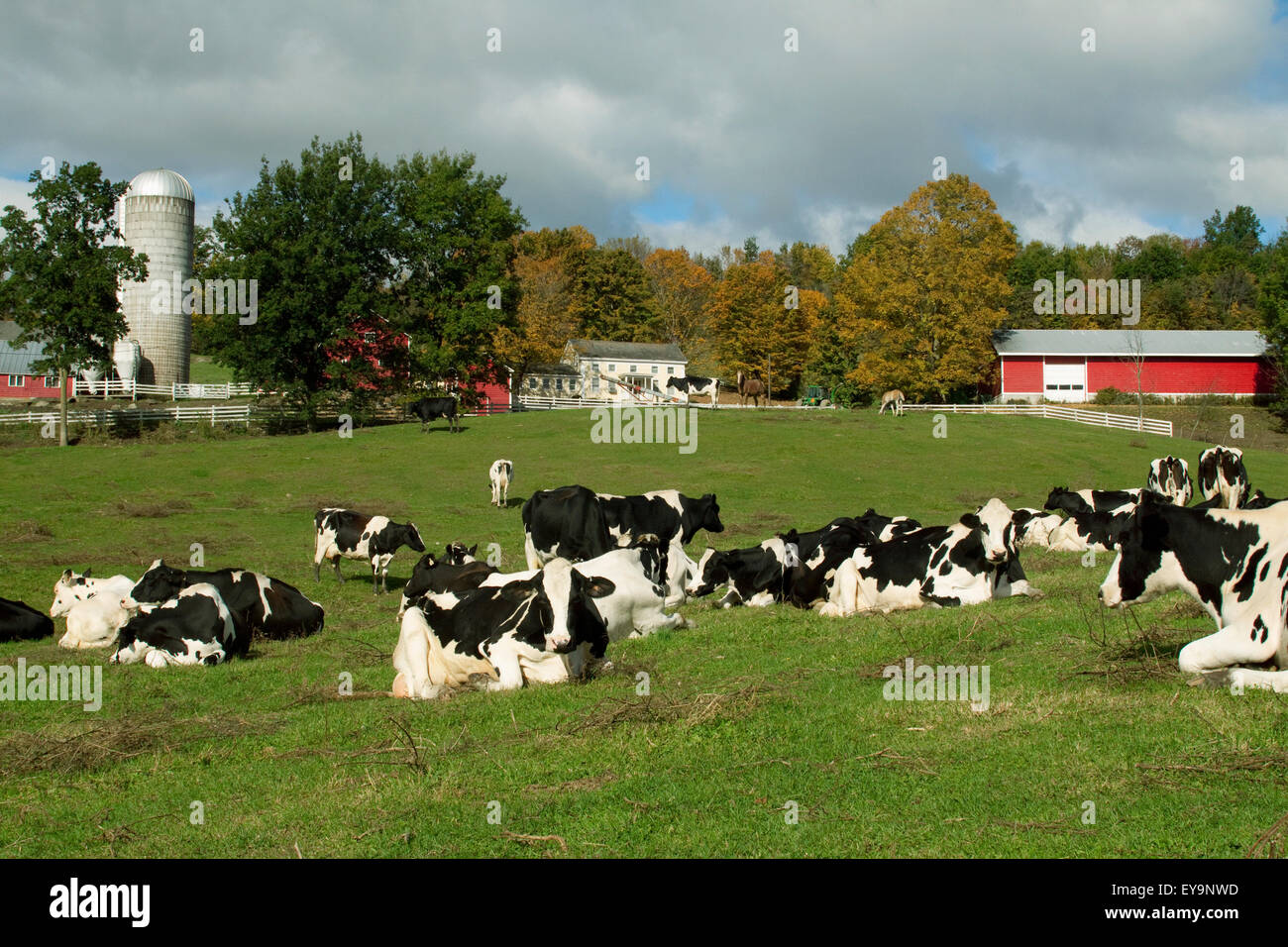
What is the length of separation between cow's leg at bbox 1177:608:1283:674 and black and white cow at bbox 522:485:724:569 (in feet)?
38.7

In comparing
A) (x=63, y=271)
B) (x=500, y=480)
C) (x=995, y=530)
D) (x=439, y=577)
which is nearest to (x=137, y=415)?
(x=63, y=271)

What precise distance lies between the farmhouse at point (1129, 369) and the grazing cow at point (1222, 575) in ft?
214

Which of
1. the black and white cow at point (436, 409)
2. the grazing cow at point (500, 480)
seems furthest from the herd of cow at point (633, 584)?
the black and white cow at point (436, 409)

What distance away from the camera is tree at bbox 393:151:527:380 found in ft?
189

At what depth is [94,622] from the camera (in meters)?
15.4

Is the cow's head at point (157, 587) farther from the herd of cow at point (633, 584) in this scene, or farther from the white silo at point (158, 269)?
the white silo at point (158, 269)

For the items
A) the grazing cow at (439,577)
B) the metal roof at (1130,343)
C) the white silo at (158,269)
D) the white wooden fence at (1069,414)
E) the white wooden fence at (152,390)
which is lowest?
the grazing cow at (439,577)

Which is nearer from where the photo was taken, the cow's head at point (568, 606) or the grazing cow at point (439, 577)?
the cow's head at point (568, 606)

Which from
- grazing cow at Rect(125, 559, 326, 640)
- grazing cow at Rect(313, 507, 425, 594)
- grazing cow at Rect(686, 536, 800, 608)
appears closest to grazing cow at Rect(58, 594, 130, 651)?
grazing cow at Rect(125, 559, 326, 640)

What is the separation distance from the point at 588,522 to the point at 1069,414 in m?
45.3

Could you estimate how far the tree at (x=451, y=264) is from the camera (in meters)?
57.6

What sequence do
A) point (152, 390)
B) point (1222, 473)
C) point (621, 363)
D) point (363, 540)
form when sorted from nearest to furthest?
point (363, 540)
point (1222, 473)
point (152, 390)
point (621, 363)

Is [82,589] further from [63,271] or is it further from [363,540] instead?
[63,271]

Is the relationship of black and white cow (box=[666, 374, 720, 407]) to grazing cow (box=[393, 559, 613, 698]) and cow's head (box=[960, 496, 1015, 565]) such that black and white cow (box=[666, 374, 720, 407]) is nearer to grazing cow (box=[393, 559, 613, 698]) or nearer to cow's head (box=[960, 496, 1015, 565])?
cow's head (box=[960, 496, 1015, 565])
